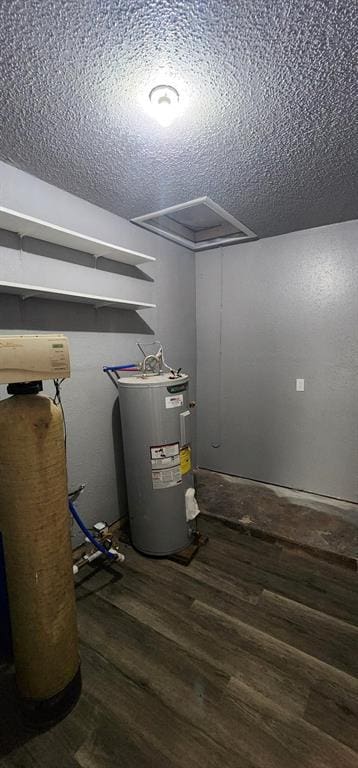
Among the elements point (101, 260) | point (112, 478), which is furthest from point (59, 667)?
point (101, 260)

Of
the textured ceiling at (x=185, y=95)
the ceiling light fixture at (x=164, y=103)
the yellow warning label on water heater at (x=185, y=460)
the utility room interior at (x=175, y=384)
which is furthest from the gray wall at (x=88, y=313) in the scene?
the ceiling light fixture at (x=164, y=103)

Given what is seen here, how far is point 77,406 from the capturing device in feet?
6.86

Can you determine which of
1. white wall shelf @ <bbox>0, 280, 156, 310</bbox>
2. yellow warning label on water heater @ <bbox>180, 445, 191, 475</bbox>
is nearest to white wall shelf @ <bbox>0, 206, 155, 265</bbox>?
white wall shelf @ <bbox>0, 280, 156, 310</bbox>

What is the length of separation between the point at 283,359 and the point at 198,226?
1.50m

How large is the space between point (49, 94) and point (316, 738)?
2.65m

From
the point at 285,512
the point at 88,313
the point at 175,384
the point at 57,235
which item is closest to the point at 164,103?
the point at 57,235

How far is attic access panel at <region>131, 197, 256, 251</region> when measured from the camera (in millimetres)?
2479

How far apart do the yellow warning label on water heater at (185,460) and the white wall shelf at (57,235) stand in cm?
138

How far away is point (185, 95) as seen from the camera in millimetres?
1263

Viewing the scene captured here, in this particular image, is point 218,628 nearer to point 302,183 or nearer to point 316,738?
point 316,738

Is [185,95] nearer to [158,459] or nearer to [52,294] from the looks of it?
[52,294]

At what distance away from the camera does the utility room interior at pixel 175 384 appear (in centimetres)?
109

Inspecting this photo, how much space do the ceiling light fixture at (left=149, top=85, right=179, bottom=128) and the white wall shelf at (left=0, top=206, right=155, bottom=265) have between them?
71 centimetres

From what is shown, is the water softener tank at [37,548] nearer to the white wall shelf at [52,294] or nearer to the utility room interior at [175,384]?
the utility room interior at [175,384]
